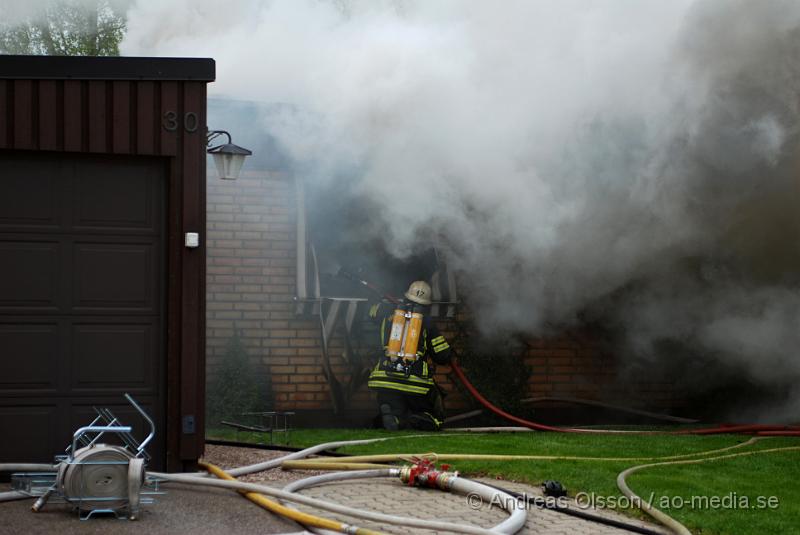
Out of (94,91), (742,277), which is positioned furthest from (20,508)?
(742,277)

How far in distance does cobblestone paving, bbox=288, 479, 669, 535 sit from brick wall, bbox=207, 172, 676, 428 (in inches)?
185

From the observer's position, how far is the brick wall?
12.6m

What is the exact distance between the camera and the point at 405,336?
40.0ft

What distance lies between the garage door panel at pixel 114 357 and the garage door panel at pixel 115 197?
0.77m

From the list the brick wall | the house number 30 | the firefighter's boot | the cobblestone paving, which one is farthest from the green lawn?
the house number 30

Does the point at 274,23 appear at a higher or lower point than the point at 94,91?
higher

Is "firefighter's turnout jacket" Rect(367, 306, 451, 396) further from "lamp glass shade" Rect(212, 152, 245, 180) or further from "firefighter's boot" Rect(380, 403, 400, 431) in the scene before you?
"lamp glass shade" Rect(212, 152, 245, 180)

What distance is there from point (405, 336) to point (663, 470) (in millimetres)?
4360

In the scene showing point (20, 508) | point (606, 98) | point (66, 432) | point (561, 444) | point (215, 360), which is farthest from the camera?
point (215, 360)

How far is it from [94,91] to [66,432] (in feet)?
8.46

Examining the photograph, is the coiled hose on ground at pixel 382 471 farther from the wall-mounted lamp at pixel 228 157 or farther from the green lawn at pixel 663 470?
the wall-mounted lamp at pixel 228 157

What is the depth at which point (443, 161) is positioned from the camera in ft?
39.7

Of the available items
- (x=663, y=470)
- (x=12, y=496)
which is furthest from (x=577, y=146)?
(x=12, y=496)

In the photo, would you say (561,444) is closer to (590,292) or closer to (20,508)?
(590,292)
